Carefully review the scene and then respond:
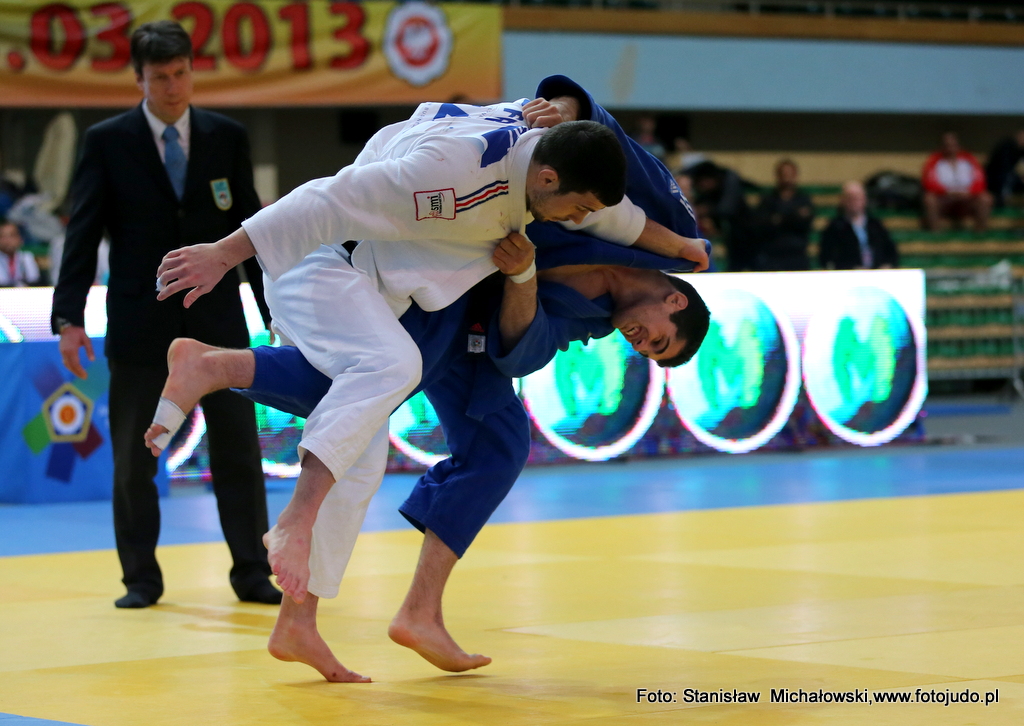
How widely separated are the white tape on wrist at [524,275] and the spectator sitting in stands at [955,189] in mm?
13059

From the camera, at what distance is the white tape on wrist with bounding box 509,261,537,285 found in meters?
3.28

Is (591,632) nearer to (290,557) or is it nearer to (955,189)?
(290,557)

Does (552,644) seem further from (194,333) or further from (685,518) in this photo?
(685,518)

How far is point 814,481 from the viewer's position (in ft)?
24.6

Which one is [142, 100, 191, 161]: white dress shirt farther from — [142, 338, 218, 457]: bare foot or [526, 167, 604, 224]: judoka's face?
[526, 167, 604, 224]: judoka's face

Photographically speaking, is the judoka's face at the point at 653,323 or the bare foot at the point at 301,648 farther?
the judoka's face at the point at 653,323

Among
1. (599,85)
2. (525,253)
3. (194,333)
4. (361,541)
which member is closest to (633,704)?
(525,253)

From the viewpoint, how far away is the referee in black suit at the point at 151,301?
4465 millimetres

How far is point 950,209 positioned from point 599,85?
4.18 metres

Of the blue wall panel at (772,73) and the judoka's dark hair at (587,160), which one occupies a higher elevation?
the blue wall panel at (772,73)

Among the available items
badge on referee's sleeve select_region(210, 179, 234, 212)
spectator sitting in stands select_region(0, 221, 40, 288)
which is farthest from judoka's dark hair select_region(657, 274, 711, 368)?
spectator sitting in stands select_region(0, 221, 40, 288)

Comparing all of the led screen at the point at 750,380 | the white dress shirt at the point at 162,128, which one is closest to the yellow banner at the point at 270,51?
the led screen at the point at 750,380

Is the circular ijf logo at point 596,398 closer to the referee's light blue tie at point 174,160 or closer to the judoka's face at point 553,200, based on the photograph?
the referee's light blue tie at point 174,160

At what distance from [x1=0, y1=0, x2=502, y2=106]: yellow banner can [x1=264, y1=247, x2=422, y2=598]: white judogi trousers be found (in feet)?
33.7
